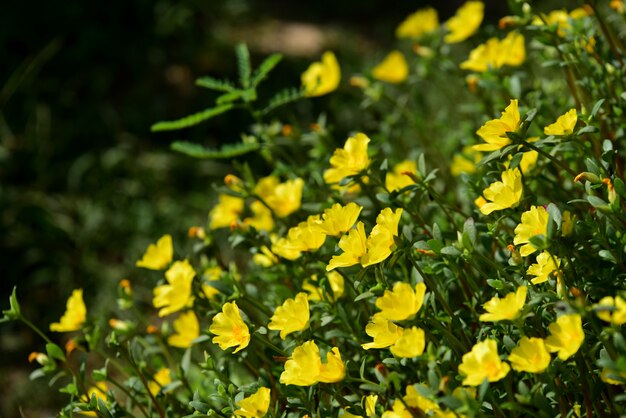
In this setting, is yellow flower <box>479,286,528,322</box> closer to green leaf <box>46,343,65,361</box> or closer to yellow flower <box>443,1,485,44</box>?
green leaf <box>46,343,65,361</box>

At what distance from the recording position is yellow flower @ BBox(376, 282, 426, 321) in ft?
4.58

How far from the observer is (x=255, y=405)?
150 cm

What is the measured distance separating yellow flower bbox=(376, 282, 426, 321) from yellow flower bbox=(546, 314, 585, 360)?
24cm

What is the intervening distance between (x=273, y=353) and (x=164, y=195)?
2241 millimetres

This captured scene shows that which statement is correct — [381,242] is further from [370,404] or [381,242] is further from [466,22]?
[466,22]

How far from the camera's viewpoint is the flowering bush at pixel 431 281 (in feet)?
4.51

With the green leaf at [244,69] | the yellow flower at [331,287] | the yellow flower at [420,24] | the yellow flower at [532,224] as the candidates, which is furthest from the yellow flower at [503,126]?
the yellow flower at [420,24]

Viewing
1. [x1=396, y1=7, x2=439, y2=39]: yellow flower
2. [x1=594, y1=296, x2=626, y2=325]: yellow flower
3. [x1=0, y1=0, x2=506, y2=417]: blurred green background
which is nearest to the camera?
[x1=594, y1=296, x2=626, y2=325]: yellow flower

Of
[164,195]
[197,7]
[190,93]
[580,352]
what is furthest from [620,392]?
[197,7]

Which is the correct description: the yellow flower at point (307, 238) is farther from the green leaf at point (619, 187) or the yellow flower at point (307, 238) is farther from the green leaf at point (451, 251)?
the green leaf at point (619, 187)

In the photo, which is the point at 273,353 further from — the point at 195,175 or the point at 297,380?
the point at 195,175

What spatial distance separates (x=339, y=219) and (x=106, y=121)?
122 inches

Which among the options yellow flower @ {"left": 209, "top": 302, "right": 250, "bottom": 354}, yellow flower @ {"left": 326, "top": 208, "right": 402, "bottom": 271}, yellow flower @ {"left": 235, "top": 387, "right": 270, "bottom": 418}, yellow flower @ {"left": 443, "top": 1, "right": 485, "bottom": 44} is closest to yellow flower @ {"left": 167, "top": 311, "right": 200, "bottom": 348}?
yellow flower @ {"left": 209, "top": 302, "right": 250, "bottom": 354}

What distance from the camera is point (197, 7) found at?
16.7 feet
